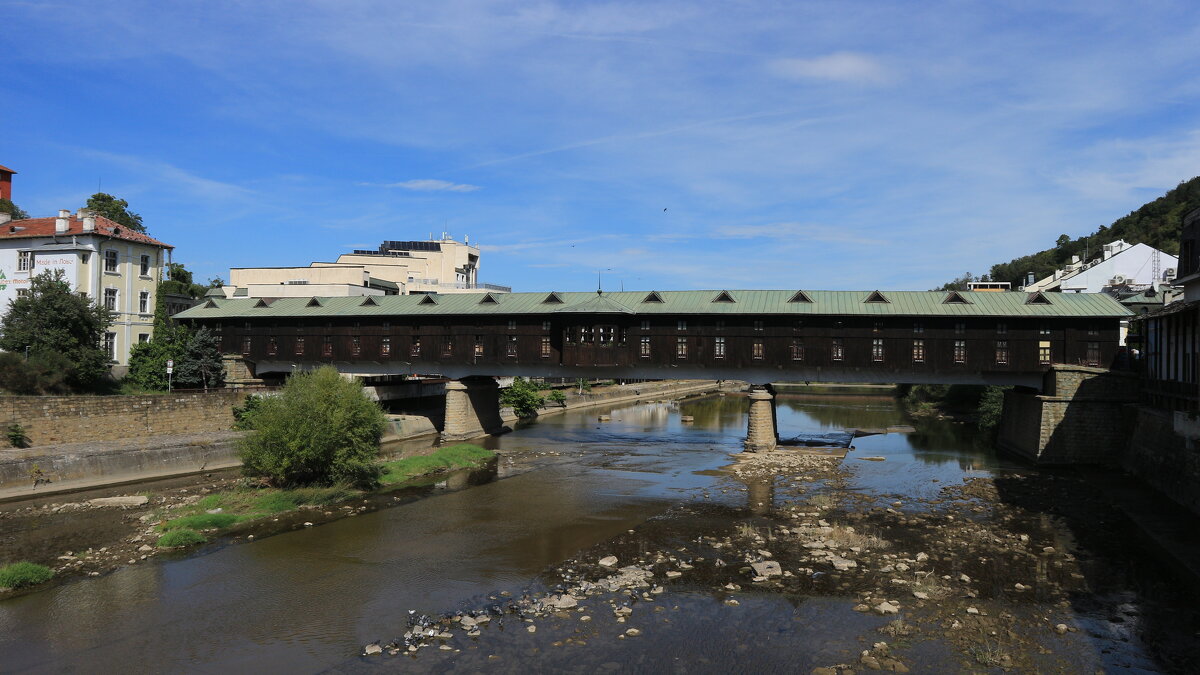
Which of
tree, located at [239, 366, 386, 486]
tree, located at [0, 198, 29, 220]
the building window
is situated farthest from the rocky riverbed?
tree, located at [0, 198, 29, 220]

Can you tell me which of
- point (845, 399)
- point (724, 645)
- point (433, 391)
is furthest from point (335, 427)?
point (845, 399)

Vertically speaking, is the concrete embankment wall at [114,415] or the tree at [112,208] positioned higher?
the tree at [112,208]

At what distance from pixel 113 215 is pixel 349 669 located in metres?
87.2

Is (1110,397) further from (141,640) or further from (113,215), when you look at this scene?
(113,215)

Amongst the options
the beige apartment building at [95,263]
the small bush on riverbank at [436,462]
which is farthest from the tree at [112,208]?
the small bush on riverbank at [436,462]

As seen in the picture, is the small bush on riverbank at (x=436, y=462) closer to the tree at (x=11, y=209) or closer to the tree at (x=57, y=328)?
the tree at (x=57, y=328)

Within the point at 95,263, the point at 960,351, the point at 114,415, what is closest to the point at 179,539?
the point at 114,415

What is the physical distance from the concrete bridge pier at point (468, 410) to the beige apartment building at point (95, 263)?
21.7 metres

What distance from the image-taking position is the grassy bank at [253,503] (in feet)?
87.7

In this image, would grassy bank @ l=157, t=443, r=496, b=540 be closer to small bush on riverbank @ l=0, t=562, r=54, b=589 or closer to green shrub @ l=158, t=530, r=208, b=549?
green shrub @ l=158, t=530, r=208, b=549

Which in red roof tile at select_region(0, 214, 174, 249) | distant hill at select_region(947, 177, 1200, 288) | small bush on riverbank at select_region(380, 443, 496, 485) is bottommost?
small bush on riverbank at select_region(380, 443, 496, 485)

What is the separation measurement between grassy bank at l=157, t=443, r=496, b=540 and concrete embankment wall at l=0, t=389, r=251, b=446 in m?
11.2

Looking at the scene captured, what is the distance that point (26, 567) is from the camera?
21.4 meters

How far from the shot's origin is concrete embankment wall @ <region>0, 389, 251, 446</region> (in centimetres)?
3706
